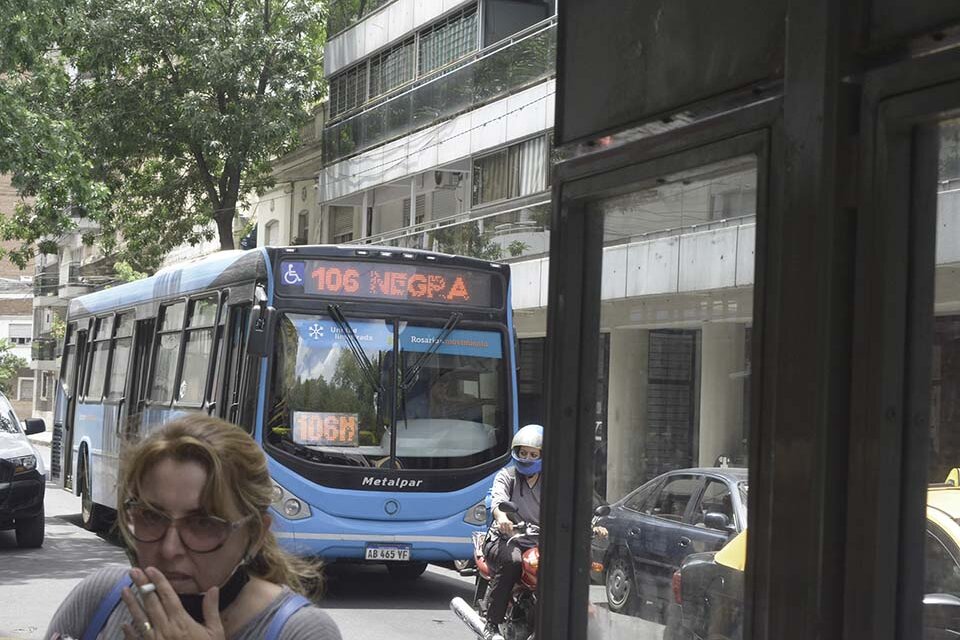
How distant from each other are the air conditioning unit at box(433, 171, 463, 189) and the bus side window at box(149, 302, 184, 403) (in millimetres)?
13986

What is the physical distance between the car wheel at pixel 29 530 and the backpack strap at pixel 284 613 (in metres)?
14.4

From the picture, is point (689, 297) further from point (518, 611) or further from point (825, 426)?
point (518, 611)

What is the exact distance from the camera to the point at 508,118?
86.2ft

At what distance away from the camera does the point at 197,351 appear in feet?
47.5

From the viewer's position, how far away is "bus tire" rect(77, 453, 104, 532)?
18.4 metres

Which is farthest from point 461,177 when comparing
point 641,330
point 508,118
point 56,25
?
point 641,330

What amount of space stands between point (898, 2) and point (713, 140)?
0.49 m

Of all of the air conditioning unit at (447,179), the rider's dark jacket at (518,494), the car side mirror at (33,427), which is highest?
the air conditioning unit at (447,179)

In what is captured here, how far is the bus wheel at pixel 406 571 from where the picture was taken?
49.1 feet

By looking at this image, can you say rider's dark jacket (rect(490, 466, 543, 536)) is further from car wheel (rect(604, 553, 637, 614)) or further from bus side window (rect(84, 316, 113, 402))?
bus side window (rect(84, 316, 113, 402))

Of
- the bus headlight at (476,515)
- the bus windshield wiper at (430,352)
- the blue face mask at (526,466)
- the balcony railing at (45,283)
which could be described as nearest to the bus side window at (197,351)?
the bus windshield wiper at (430,352)

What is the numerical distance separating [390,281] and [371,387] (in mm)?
996

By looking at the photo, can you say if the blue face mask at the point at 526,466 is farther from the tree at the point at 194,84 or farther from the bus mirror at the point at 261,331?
the tree at the point at 194,84

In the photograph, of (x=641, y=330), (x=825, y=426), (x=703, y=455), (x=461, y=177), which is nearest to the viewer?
(x=825, y=426)
